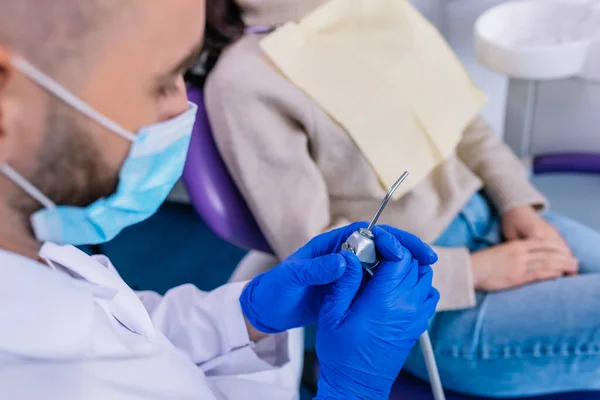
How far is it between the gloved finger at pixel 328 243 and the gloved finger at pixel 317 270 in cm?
4

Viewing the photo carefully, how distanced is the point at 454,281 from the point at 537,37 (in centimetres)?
70

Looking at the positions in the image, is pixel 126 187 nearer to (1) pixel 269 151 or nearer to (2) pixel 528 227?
(1) pixel 269 151

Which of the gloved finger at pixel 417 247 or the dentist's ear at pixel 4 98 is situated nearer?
the dentist's ear at pixel 4 98

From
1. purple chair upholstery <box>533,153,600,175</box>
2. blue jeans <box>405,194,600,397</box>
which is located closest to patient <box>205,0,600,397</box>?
blue jeans <box>405,194,600,397</box>

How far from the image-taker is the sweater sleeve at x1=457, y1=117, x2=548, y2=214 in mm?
1042

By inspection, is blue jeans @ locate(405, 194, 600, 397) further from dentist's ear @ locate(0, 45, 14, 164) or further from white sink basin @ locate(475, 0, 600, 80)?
dentist's ear @ locate(0, 45, 14, 164)

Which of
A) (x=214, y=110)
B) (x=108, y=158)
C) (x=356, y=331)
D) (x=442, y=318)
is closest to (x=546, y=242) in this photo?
(x=442, y=318)

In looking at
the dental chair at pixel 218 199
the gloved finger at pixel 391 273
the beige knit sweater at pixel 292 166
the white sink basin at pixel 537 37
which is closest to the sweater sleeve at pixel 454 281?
the beige knit sweater at pixel 292 166

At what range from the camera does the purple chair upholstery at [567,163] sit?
1233 mm

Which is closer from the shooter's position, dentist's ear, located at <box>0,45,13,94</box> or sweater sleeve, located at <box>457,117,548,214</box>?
dentist's ear, located at <box>0,45,13,94</box>

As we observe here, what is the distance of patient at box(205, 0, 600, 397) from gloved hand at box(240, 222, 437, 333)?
11cm

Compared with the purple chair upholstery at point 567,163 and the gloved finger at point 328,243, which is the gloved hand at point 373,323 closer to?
the gloved finger at point 328,243

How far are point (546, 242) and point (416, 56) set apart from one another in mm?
390

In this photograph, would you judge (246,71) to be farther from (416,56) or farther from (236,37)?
(416,56)
